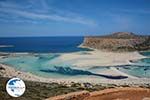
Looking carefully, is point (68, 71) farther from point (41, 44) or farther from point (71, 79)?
point (41, 44)

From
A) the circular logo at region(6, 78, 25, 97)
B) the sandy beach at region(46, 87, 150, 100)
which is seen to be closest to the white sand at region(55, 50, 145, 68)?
the sandy beach at region(46, 87, 150, 100)

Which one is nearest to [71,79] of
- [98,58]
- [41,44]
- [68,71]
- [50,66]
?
[68,71]

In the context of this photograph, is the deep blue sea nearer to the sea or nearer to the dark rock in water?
the sea

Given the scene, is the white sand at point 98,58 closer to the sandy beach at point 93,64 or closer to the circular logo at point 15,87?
the sandy beach at point 93,64

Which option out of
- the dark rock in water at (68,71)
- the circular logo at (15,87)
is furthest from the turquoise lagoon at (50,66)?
the circular logo at (15,87)

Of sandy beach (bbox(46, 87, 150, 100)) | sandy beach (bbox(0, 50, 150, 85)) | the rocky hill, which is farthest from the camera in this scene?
the rocky hill

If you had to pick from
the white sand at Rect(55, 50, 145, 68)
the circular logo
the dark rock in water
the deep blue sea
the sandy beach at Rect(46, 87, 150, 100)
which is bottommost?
the sandy beach at Rect(46, 87, 150, 100)

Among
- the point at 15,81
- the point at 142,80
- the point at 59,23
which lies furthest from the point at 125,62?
the point at 15,81
